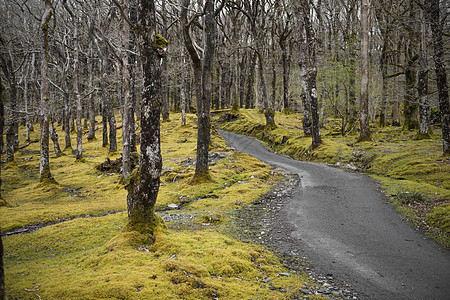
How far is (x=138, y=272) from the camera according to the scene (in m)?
4.55

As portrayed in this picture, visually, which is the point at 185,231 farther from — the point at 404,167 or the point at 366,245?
the point at 404,167

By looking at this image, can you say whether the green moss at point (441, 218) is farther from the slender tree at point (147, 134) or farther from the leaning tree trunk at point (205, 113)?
the leaning tree trunk at point (205, 113)

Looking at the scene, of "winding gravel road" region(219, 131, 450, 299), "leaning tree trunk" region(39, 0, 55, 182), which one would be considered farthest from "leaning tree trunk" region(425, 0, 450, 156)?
"leaning tree trunk" region(39, 0, 55, 182)

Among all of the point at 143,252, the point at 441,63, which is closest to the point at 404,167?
the point at 441,63

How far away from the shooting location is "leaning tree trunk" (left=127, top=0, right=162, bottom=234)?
19.2 feet

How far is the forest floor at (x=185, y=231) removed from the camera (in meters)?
4.46

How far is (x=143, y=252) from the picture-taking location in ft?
17.6

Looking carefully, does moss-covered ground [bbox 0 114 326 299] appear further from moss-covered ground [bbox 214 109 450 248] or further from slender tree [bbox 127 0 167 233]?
moss-covered ground [bbox 214 109 450 248]

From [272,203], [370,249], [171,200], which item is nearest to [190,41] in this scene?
[171,200]

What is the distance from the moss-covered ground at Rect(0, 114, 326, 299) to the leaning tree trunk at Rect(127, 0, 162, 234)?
49 centimetres

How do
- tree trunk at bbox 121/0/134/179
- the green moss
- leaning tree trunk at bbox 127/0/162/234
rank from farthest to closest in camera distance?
1. tree trunk at bbox 121/0/134/179
2. the green moss
3. leaning tree trunk at bbox 127/0/162/234

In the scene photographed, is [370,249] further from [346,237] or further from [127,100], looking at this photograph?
[127,100]

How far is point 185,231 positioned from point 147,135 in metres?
3.05

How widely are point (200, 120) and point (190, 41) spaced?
A: 3568 millimetres
